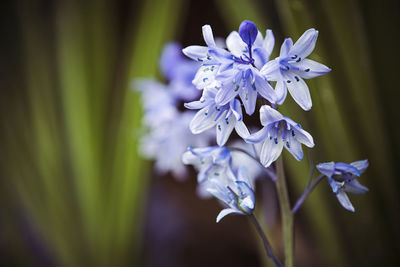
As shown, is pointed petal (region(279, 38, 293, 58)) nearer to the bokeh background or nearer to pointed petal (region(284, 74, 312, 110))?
pointed petal (region(284, 74, 312, 110))

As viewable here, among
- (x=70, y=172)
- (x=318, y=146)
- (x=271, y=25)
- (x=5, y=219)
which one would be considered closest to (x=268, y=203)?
(x=318, y=146)

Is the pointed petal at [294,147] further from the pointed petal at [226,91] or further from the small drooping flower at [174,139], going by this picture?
the small drooping flower at [174,139]

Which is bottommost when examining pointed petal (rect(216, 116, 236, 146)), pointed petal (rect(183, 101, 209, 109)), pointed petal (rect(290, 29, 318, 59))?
pointed petal (rect(216, 116, 236, 146))

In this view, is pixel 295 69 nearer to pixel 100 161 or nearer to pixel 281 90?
pixel 281 90

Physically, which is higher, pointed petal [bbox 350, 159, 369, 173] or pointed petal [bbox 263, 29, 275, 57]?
pointed petal [bbox 263, 29, 275, 57]

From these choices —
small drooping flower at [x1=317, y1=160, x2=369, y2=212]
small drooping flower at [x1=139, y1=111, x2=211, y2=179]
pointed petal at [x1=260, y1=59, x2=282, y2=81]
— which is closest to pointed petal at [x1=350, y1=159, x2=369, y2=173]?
small drooping flower at [x1=317, y1=160, x2=369, y2=212]

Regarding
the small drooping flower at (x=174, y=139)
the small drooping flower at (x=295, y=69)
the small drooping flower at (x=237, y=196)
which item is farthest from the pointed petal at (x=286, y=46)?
the small drooping flower at (x=174, y=139)
